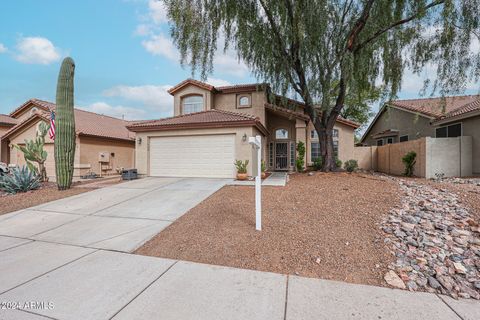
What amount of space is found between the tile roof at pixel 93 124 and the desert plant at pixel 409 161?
702 inches

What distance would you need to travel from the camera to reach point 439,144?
10.9 metres

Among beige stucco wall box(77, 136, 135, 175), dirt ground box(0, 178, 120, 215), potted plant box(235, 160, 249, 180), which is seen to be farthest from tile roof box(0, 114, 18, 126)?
potted plant box(235, 160, 249, 180)

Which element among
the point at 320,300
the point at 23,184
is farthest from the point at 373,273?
the point at 23,184

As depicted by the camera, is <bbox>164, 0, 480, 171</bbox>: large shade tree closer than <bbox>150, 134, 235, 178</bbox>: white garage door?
Yes

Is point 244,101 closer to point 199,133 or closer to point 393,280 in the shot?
point 199,133

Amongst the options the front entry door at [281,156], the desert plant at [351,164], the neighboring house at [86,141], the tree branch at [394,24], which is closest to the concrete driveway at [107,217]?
the neighboring house at [86,141]

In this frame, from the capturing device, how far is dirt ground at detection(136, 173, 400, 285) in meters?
3.55

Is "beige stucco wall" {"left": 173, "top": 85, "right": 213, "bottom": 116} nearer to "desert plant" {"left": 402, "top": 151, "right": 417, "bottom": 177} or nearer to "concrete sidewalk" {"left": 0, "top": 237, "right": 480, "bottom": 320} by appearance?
"desert plant" {"left": 402, "top": 151, "right": 417, "bottom": 177}

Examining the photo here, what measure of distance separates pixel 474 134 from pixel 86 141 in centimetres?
2126

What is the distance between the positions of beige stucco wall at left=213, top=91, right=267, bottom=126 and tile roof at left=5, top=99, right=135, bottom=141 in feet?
24.1

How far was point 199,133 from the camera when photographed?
1183cm

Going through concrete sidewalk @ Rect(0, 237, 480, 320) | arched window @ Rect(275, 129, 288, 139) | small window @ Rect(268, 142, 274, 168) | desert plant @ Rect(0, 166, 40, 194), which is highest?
arched window @ Rect(275, 129, 288, 139)

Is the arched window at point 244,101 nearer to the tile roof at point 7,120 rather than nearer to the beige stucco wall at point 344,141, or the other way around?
the beige stucco wall at point 344,141

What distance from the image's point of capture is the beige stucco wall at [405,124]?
615 inches
